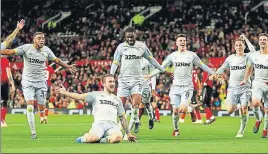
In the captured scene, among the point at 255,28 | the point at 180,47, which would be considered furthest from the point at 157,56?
the point at 180,47

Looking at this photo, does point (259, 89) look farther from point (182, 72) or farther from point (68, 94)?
point (68, 94)

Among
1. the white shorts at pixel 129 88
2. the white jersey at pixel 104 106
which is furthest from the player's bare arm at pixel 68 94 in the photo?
the white shorts at pixel 129 88

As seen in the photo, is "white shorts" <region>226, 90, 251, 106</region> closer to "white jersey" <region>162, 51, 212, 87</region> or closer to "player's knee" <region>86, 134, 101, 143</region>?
"white jersey" <region>162, 51, 212, 87</region>

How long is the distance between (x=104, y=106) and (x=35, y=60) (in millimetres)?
3561

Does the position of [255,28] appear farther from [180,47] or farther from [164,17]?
[180,47]

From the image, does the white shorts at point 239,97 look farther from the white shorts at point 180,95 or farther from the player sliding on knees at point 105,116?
the player sliding on knees at point 105,116

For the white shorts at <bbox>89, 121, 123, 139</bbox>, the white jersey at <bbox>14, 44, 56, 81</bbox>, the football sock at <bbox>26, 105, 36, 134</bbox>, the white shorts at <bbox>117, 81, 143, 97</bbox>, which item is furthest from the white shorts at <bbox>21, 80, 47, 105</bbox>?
the white shorts at <bbox>89, 121, 123, 139</bbox>

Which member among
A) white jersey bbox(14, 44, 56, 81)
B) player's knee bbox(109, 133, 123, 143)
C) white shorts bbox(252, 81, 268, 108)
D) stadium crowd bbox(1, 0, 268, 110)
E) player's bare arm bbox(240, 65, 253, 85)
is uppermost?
stadium crowd bbox(1, 0, 268, 110)

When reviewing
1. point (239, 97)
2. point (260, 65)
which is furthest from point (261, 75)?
point (239, 97)

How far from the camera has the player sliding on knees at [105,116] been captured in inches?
589

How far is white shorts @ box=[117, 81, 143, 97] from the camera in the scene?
18.7 meters

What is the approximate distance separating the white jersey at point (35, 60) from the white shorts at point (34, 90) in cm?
10

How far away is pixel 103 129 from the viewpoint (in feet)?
49.3

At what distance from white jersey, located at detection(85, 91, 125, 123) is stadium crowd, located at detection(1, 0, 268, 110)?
22.2m
